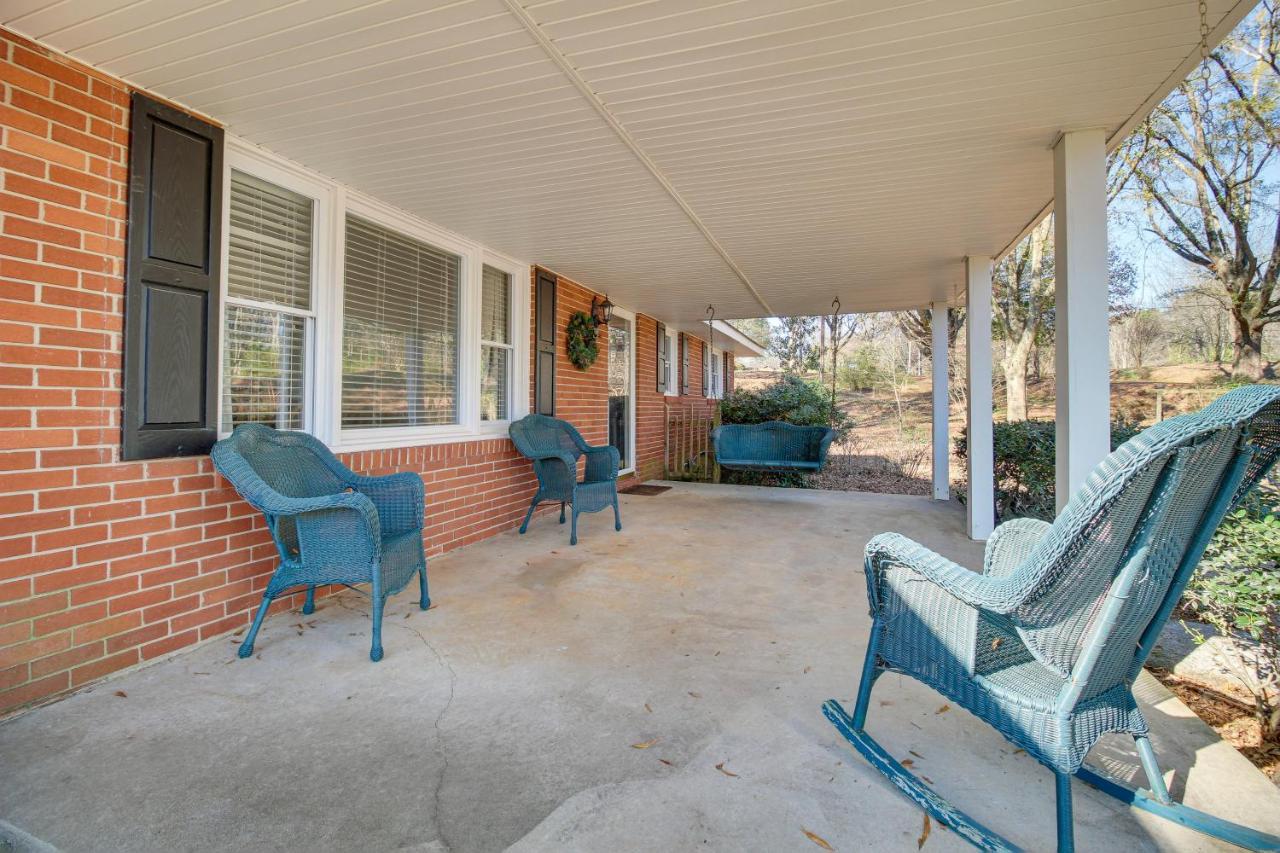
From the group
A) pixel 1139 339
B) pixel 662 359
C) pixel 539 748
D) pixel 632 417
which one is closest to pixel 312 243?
pixel 539 748

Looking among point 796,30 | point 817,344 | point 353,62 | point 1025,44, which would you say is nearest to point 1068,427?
point 1025,44

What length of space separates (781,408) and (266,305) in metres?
6.63

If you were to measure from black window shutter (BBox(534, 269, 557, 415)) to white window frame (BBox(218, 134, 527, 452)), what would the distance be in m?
Result: 0.75

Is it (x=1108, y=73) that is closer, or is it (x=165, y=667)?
(x=1108, y=73)

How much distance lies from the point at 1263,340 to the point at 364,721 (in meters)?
14.1

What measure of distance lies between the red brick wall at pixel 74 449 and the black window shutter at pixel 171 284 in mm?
47

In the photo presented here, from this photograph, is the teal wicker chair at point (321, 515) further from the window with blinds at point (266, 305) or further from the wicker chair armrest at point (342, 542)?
the window with blinds at point (266, 305)

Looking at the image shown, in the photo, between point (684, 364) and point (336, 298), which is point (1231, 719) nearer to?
point (336, 298)

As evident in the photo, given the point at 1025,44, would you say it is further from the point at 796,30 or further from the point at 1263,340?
the point at 1263,340

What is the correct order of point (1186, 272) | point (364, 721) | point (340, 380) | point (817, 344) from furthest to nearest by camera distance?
point (817, 344), point (1186, 272), point (340, 380), point (364, 721)

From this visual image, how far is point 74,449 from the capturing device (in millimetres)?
2131

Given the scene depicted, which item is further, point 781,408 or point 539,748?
point 781,408

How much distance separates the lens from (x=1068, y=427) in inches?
103

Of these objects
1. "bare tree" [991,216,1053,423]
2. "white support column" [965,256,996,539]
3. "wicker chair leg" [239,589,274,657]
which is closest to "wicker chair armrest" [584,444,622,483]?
"wicker chair leg" [239,589,274,657]
